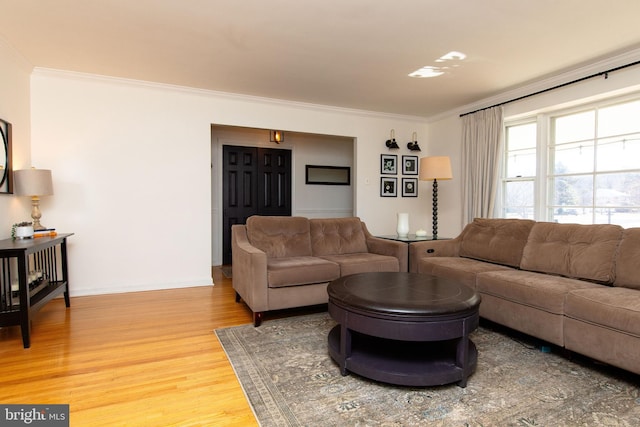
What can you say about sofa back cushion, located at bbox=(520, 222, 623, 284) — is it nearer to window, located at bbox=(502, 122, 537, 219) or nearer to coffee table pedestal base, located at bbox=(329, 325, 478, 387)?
coffee table pedestal base, located at bbox=(329, 325, 478, 387)

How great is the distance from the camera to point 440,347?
6.87 ft

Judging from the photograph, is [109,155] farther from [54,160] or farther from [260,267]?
[260,267]

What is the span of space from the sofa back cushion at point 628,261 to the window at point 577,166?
1.04 metres

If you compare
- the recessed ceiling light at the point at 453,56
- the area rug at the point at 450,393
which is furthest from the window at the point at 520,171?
the area rug at the point at 450,393

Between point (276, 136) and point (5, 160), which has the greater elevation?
point (276, 136)

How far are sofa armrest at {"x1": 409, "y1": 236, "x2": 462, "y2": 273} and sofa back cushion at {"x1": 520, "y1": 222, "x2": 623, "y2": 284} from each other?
81cm

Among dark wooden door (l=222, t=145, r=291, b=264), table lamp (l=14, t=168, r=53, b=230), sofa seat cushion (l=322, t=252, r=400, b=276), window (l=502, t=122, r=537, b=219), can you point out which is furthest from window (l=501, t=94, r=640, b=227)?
table lamp (l=14, t=168, r=53, b=230)

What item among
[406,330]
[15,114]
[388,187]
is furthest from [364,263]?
[15,114]

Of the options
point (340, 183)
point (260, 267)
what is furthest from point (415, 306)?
point (340, 183)

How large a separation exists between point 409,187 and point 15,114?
4833 millimetres

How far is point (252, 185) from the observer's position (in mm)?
5695

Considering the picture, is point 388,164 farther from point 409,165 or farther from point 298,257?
point 298,257

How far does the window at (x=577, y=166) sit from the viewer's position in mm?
3199

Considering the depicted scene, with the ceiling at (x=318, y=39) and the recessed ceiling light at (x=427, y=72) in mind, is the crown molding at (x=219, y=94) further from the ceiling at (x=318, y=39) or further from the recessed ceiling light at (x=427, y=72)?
the recessed ceiling light at (x=427, y=72)
